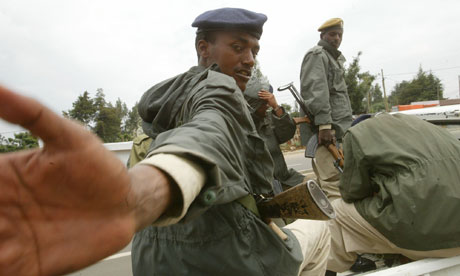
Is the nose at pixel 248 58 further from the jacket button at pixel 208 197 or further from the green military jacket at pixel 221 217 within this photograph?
the jacket button at pixel 208 197

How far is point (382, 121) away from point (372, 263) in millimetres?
957

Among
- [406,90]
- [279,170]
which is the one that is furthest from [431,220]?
[406,90]

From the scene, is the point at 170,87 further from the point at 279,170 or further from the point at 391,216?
the point at 279,170

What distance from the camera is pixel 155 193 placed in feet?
2.02

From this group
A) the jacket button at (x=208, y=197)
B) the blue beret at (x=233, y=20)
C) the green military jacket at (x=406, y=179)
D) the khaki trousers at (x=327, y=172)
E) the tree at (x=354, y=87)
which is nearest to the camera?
the jacket button at (x=208, y=197)

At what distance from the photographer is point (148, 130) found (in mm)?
1351

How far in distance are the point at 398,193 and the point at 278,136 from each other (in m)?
1.46

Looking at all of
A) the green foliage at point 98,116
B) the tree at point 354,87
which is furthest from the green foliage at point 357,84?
the green foliage at point 98,116

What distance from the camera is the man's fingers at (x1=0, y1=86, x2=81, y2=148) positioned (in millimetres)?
402

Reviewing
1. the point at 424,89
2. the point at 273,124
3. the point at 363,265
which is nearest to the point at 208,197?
the point at 363,265

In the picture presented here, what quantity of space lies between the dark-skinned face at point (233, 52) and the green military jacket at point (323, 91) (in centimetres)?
149

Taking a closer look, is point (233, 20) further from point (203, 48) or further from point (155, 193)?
point (155, 193)

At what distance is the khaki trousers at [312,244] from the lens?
5.15ft

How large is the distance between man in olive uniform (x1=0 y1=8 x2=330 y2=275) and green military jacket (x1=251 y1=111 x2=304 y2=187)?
1481 millimetres
